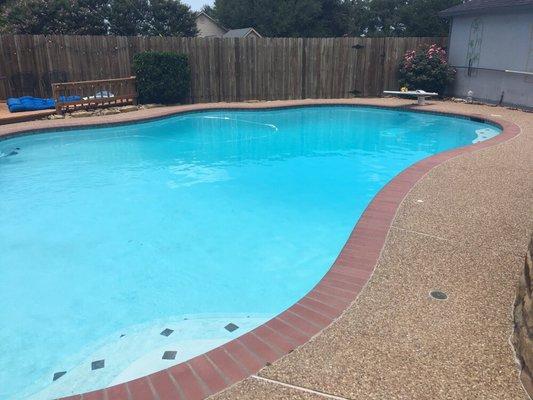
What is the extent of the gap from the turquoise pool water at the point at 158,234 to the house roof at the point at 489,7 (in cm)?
457

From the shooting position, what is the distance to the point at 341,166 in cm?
1039

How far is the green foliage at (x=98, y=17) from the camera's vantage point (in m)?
25.0

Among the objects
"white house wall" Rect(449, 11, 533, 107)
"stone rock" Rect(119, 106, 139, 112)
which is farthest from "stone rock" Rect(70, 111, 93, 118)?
"white house wall" Rect(449, 11, 533, 107)

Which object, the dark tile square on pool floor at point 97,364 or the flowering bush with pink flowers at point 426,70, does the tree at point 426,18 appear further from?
the dark tile square on pool floor at point 97,364

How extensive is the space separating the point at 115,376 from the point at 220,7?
43.7 m

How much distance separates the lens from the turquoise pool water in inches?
174

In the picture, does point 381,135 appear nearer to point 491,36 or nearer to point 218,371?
point 491,36

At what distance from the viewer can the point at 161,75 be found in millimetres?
16312

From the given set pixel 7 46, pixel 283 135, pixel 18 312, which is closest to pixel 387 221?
pixel 18 312

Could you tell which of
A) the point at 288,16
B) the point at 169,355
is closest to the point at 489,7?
the point at 169,355

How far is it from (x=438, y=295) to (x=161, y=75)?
14.5m

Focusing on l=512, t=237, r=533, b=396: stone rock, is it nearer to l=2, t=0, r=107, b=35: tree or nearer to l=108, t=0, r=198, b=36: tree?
A: l=2, t=0, r=107, b=35: tree

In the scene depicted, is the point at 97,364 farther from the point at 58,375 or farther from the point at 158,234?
the point at 158,234

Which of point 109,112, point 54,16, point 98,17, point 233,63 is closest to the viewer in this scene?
point 109,112
